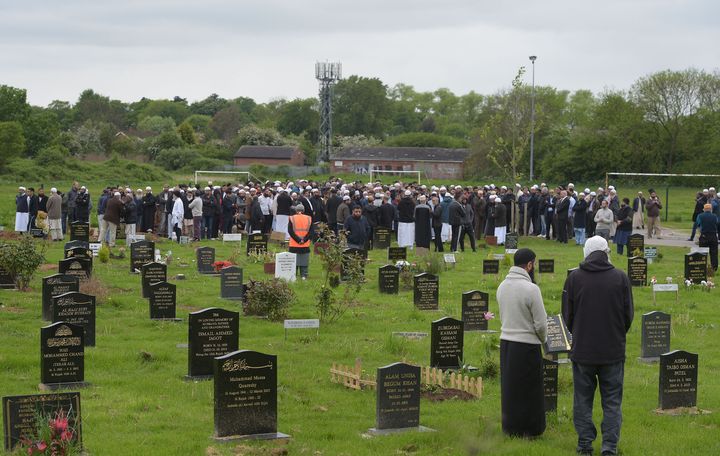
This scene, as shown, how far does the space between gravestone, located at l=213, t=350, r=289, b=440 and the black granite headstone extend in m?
1.12

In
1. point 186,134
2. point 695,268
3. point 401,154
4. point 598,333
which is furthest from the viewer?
point 186,134

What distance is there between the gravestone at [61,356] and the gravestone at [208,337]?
1.44 metres

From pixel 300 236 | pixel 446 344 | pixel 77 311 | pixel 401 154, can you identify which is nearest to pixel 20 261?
pixel 300 236

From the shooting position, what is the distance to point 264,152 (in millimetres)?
103812

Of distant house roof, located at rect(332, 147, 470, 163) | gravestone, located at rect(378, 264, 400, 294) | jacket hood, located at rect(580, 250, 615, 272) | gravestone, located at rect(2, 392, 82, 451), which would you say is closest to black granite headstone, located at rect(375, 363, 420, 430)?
jacket hood, located at rect(580, 250, 615, 272)

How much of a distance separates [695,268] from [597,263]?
15.7 m

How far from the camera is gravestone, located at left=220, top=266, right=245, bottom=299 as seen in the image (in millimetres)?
21828

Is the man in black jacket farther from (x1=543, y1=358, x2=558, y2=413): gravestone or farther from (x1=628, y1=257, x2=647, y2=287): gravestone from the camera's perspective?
(x1=628, y1=257, x2=647, y2=287): gravestone

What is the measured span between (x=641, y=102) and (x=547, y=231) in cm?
4062

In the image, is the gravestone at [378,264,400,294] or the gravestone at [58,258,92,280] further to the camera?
the gravestone at [378,264,400,294]

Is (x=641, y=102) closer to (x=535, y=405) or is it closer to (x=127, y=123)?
(x=535, y=405)

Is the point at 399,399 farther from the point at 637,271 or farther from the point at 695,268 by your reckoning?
the point at 695,268

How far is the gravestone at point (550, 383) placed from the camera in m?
12.3

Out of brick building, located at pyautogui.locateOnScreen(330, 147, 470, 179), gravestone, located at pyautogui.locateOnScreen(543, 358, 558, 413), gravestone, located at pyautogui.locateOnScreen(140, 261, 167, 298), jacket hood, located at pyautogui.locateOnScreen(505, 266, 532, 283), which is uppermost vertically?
brick building, located at pyautogui.locateOnScreen(330, 147, 470, 179)
